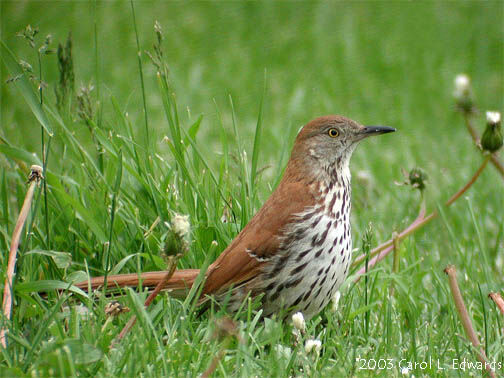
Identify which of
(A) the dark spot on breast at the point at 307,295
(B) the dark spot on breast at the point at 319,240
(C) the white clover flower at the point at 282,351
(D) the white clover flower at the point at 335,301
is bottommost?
(C) the white clover flower at the point at 282,351

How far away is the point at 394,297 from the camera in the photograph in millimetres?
4016

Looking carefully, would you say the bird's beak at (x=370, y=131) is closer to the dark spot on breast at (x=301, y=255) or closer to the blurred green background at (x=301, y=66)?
the dark spot on breast at (x=301, y=255)

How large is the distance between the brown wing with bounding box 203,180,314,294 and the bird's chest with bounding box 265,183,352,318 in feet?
0.15

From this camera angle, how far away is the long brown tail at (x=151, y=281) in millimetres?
3500

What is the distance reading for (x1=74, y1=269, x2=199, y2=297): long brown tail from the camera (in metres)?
3.50

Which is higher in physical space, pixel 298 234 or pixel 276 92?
pixel 276 92

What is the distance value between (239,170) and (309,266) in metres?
0.85

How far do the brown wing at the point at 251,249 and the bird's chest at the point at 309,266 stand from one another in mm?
47

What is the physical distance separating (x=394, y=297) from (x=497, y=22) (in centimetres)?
579

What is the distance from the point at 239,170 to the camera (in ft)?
13.6

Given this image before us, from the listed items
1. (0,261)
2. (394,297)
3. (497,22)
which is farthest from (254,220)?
(497,22)

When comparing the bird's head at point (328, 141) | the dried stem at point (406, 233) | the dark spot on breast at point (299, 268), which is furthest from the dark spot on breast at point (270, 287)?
the bird's head at point (328, 141)

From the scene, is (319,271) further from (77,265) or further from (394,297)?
(77,265)

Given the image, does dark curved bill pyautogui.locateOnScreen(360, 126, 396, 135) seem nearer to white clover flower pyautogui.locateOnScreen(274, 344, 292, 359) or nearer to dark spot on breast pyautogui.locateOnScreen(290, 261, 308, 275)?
dark spot on breast pyautogui.locateOnScreen(290, 261, 308, 275)
